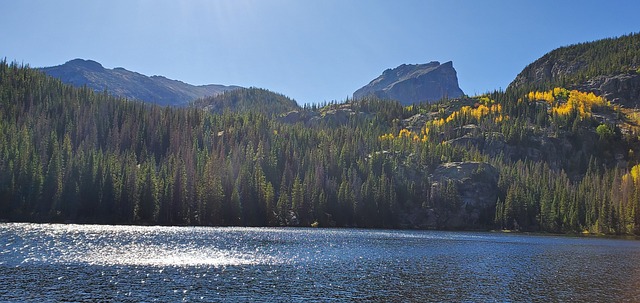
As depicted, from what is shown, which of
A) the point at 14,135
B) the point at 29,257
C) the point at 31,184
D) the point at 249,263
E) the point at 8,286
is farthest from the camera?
the point at 14,135

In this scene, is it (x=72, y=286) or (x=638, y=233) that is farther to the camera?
(x=638, y=233)

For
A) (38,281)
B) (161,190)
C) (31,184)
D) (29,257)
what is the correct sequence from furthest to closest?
(161,190), (31,184), (29,257), (38,281)

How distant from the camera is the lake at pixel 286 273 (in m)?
53.9

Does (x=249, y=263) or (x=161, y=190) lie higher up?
(x=161, y=190)

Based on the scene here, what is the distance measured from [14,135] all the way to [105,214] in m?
60.4

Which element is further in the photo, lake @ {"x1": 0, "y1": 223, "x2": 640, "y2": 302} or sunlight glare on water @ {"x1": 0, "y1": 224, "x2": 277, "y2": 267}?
sunlight glare on water @ {"x1": 0, "y1": 224, "x2": 277, "y2": 267}

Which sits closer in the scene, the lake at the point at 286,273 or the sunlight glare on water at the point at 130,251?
the lake at the point at 286,273

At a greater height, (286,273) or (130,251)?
(286,273)

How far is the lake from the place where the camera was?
53.9m

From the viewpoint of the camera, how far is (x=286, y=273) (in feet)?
228

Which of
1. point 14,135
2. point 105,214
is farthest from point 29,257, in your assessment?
point 14,135

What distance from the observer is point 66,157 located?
18662 centimetres

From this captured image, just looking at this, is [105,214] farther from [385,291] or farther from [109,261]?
[385,291]

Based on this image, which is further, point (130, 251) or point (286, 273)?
point (130, 251)
